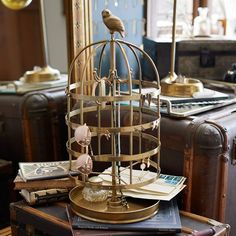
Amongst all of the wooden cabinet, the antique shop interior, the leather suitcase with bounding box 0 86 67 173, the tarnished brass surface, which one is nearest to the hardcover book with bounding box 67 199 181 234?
the antique shop interior

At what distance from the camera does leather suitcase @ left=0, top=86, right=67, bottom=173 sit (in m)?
1.38

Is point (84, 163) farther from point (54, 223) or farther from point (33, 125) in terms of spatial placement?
Result: point (33, 125)

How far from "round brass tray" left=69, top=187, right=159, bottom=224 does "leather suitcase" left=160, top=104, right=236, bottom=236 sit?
143mm

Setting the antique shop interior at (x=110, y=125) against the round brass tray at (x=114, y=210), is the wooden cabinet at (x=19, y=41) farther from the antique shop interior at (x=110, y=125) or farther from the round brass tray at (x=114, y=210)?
the round brass tray at (x=114, y=210)

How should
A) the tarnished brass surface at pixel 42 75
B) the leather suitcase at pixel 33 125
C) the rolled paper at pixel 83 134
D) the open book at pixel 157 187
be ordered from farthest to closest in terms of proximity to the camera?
the tarnished brass surface at pixel 42 75, the leather suitcase at pixel 33 125, the open book at pixel 157 187, the rolled paper at pixel 83 134

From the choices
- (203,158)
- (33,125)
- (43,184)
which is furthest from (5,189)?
(203,158)

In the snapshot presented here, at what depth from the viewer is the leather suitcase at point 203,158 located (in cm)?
109

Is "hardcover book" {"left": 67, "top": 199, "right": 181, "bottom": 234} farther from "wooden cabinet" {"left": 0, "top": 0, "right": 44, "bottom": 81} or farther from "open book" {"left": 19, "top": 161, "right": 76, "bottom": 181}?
"wooden cabinet" {"left": 0, "top": 0, "right": 44, "bottom": 81}

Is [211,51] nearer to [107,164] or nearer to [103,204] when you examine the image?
[107,164]

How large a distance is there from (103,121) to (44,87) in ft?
1.11

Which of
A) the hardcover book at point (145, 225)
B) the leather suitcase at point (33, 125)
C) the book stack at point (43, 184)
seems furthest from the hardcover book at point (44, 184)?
the leather suitcase at point (33, 125)

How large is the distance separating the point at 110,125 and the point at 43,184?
29cm

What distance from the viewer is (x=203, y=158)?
3.58ft

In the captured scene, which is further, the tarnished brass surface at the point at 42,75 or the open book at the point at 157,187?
the tarnished brass surface at the point at 42,75
